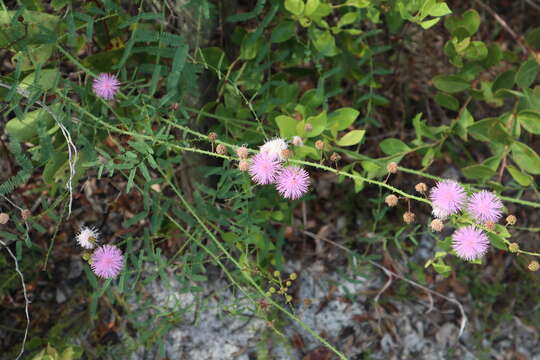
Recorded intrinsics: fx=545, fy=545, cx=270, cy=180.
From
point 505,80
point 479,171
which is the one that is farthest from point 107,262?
point 505,80

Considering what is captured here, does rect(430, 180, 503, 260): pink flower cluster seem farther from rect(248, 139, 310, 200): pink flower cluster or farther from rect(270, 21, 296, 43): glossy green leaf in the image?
rect(270, 21, 296, 43): glossy green leaf

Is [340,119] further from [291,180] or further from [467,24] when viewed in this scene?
[467,24]

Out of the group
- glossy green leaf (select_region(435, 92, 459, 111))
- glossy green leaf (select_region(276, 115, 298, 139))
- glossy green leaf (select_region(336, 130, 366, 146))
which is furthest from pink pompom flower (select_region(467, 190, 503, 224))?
glossy green leaf (select_region(435, 92, 459, 111))

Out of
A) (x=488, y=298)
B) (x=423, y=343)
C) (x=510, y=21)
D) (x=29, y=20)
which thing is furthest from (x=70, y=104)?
(x=510, y=21)

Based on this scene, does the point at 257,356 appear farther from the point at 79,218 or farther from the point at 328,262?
the point at 79,218

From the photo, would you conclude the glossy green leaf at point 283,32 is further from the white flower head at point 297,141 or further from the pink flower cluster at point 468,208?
the pink flower cluster at point 468,208

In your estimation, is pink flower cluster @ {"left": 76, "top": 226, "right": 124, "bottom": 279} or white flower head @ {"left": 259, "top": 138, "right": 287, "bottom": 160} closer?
white flower head @ {"left": 259, "top": 138, "right": 287, "bottom": 160}

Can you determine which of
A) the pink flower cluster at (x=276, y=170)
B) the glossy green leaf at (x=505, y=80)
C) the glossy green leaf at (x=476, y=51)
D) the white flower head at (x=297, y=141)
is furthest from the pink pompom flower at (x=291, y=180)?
the glossy green leaf at (x=505, y=80)
